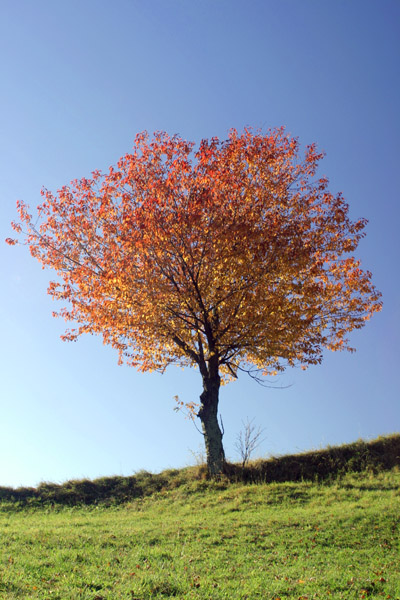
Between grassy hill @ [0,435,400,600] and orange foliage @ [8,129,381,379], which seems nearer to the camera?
grassy hill @ [0,435,400,600]

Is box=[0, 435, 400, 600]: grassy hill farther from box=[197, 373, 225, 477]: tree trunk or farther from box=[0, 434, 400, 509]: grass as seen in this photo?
box=[197, 373, 225, 477]: tree trunk

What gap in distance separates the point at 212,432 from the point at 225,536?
810cm

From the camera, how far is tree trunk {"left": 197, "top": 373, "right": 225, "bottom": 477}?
20.3 m

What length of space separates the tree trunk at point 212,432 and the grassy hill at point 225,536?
1.98 ft

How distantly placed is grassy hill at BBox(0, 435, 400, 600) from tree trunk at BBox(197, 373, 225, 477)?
23.7 inches

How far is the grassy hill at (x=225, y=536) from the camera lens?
9.10 m

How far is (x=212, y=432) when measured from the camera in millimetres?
20484

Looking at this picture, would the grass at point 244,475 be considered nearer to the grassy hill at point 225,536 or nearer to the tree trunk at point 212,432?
the grassy hill at point 225,536

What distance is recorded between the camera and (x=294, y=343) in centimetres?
2073

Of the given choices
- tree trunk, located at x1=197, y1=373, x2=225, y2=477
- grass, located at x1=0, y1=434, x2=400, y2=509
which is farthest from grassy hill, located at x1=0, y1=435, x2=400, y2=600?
tree trunk, located at x1=197, y1=373, x2=225, y2=477

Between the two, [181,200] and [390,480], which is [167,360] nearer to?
[181,200]

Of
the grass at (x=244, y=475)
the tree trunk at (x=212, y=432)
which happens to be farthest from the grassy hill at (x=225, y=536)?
the tree trunk at (x=212, y=432)

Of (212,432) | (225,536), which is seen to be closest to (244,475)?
(212,432)

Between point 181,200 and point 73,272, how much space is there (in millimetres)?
5710
